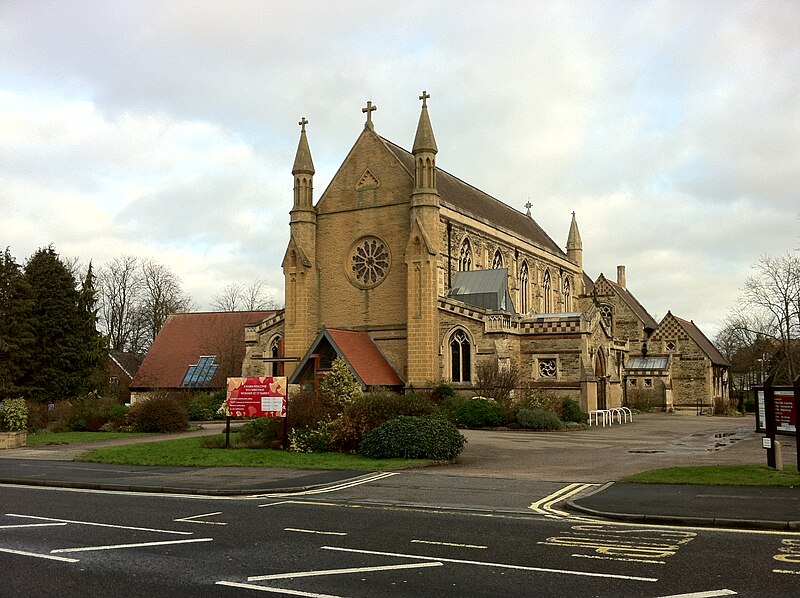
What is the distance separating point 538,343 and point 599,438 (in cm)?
1031

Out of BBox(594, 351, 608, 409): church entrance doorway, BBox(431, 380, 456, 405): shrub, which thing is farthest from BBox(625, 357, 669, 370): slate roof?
BBox(431, 380, 456, 405): shrub

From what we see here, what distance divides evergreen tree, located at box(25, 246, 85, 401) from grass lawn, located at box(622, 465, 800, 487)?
122 ft

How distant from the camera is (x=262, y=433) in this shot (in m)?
25.4

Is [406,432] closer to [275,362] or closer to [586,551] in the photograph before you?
[586,551]

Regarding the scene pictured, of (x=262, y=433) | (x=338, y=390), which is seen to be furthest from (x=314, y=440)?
(x=338, y=390)

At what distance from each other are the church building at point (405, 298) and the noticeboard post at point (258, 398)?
10127mm

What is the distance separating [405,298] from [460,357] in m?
4.35

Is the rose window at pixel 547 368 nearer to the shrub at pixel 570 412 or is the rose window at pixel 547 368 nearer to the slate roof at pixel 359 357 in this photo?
the shrub at pixel 570 412

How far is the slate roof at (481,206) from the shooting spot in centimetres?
4412

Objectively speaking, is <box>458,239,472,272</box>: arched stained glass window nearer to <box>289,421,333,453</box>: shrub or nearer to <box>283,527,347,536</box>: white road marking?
<box>289,421,333,453</box>: shrub

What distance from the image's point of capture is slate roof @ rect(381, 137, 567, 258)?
44125 millimetres

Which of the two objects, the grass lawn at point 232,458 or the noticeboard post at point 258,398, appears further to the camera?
the noticeboard post at point 258,398

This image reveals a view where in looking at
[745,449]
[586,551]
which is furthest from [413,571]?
[745,449]

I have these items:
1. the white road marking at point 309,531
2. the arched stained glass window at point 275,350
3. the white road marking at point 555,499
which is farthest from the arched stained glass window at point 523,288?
the white road marking at point 309,531
